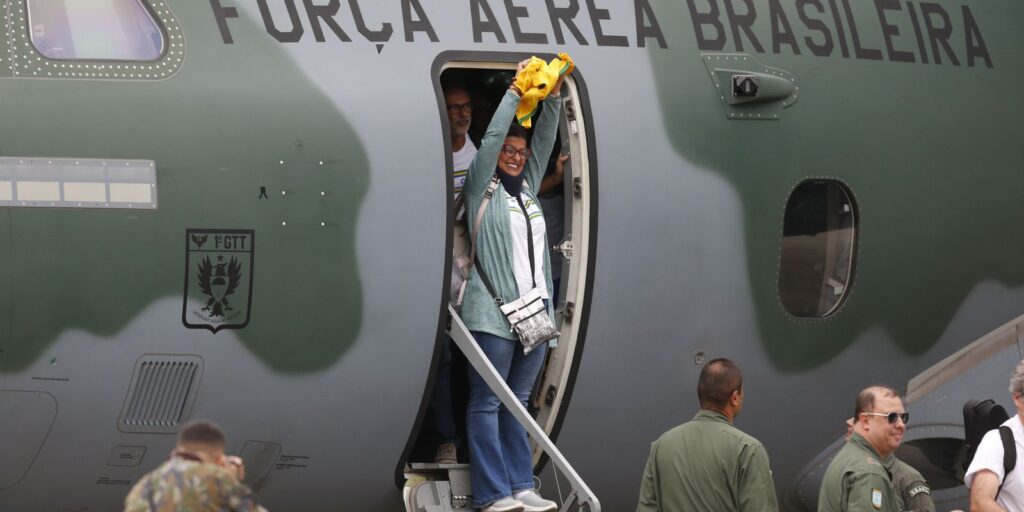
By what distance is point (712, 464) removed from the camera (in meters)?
5.66

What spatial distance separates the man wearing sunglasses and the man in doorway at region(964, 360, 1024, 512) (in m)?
0.35

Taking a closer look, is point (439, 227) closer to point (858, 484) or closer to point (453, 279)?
point (453, 279)

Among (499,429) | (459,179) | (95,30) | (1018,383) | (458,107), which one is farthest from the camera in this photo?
(458,107)

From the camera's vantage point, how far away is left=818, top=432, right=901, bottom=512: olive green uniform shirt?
5.69 metres

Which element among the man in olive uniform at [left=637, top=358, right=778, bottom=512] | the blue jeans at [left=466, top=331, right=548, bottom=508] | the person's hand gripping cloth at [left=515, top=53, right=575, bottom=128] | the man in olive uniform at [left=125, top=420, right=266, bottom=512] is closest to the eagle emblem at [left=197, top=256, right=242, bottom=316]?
the blue jeans at [left=466, top=331, right=548, bottom=508]

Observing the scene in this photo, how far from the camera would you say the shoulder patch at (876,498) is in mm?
5672

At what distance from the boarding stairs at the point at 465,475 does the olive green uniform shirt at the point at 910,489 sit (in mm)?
1464

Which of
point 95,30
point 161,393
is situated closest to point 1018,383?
point 161,393

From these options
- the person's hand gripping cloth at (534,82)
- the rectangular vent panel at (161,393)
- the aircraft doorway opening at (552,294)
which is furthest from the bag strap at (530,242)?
the rectangular vent panel at (161,393)

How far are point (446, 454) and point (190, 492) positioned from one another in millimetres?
3288

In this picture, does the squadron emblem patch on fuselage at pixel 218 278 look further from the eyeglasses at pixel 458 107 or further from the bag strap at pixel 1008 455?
the bag strap at pixel 1008 455

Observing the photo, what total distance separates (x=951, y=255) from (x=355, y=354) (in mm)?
3560

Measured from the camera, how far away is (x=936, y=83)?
26.0 feet

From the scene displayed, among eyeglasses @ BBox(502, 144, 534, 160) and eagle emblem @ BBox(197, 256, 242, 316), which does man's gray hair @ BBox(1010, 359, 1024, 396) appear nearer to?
eyeglasses @ BBox(502, 144, 534, 160)
